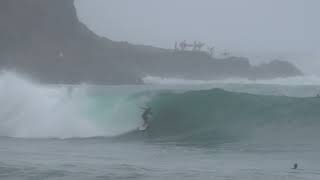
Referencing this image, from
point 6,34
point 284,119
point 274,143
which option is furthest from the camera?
point 6,34

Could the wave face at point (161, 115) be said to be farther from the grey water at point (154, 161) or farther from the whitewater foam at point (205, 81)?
the whitewater foam at point (205, 81)

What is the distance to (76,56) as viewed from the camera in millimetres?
99188

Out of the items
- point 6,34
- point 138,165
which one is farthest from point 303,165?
point 6,34

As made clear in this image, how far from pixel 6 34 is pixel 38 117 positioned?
60.4m

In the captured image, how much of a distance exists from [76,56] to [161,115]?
7282 cm

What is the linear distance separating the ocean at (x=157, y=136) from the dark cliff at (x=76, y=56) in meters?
54.5

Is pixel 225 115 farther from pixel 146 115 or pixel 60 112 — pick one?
pixel 60 112

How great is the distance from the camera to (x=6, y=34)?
88.1 m

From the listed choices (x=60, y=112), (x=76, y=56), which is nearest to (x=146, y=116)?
(x=60, y=112)

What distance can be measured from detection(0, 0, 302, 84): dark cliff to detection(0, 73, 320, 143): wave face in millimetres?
52946

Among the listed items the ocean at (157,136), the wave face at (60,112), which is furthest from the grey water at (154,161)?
the wave face at (60,112)

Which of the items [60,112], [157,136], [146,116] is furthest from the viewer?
[60,112]

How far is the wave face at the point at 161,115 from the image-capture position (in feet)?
80.5

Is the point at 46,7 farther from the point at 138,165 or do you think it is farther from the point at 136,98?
the point at 138,165
